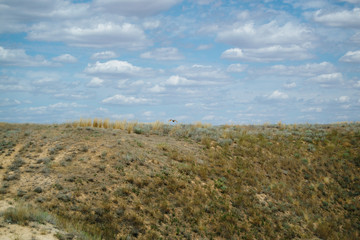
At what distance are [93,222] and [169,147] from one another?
828 centimetres

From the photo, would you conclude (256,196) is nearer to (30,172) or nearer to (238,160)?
(238,160)

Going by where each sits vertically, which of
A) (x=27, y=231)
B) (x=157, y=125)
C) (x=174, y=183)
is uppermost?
(x=157, y=125)

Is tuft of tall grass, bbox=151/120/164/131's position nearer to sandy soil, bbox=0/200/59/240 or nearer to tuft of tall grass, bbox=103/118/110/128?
tuft of tall grass, bbox=103/118/110/128

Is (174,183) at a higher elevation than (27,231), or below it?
higher

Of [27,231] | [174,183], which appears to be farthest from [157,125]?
[27,231]

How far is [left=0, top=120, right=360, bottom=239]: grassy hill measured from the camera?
1310cm

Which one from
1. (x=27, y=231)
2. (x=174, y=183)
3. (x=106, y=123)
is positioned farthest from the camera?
(x=106, y=123)

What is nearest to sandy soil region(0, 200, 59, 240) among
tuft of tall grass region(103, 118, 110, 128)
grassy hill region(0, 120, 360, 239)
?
grassy hill region(0, 120, 360, 239)

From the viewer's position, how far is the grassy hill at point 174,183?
1310cm

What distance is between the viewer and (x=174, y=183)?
15766 mm

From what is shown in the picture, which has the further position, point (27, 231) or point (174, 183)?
point (174, 183)

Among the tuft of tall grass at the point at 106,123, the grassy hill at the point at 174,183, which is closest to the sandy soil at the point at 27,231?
the grassy hill at the point at 174,183

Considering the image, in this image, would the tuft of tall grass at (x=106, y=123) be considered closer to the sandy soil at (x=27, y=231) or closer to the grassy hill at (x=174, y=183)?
the grassy hill at (x=174, y=183)

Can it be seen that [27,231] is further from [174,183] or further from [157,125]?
[157,125]
